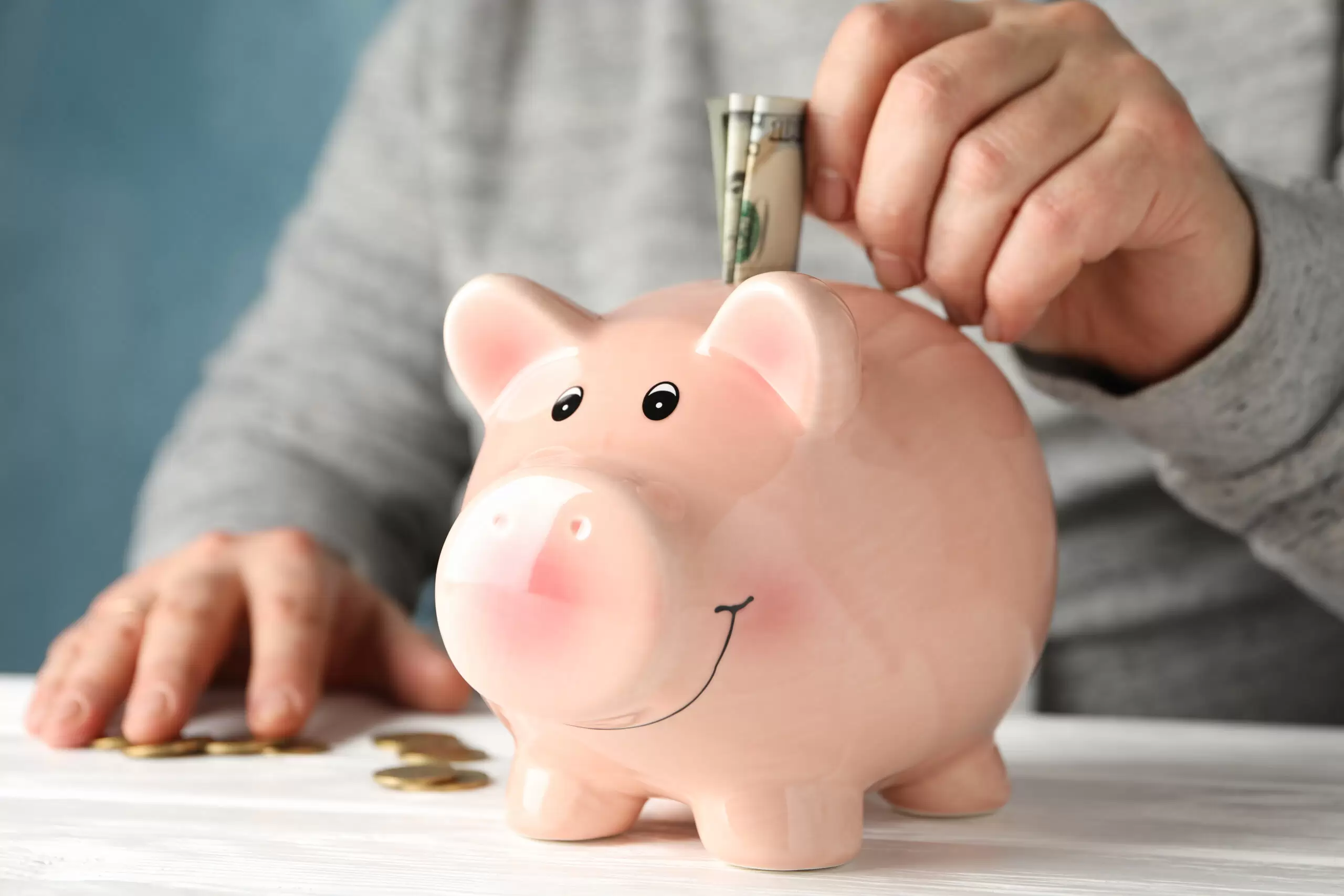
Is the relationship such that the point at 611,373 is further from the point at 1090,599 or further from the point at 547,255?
the point at 547,255

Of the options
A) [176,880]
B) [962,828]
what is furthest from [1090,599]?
[176,880]

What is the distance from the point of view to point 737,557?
456 millimetres

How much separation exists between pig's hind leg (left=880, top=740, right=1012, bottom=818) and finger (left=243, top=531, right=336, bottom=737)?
373 mm

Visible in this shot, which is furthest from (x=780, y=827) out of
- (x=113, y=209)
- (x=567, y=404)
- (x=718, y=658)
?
(x=113, y=209)

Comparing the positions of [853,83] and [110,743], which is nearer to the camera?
[853,83]

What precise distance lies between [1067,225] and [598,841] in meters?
0.35

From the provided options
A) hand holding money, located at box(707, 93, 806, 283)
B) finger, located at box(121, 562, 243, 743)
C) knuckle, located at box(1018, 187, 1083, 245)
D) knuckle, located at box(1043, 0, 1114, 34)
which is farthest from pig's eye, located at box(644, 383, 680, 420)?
finger, located at box(121, 562, 243, 743)

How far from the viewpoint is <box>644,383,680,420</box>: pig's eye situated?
1.57ft

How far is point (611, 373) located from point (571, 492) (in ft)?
0.25

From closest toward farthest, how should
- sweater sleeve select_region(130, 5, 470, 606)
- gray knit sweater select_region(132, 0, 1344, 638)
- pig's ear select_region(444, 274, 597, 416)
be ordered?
pig's ear select_region(444, 274, 597, 416) → gray knit sweater select_region(132, 0, 1344, 638) → sweater sleeve select_region(130, 5, 470, 606)

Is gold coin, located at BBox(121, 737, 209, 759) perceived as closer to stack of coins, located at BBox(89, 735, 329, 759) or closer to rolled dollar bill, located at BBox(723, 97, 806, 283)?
stack of coins, located at BBox(89, 735, 329, 759)

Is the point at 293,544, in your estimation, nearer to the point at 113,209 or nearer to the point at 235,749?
the point at 235,749

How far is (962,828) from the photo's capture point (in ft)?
1.84

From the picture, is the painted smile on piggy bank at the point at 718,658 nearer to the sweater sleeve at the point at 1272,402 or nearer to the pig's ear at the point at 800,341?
the pig's ear at the point at 800,341
